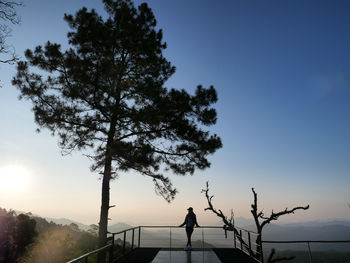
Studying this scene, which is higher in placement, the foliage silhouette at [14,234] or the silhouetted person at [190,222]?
the silhouetted person at [190,222]

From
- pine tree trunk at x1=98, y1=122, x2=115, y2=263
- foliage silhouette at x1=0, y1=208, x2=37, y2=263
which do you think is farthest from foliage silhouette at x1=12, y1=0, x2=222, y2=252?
foliage silhouette at x1=0, y1=208, x2=37, y2=263

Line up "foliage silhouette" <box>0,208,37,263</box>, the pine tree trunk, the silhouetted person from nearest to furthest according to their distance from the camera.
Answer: the pine tree trunk → the silhouetted person → "foliage silhouette" <box>0,208,37,263</box>

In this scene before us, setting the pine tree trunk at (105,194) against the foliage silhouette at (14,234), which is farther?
the foliage silhouette at (14,234)

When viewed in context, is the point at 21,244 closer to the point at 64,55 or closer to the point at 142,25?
the point at 64,55

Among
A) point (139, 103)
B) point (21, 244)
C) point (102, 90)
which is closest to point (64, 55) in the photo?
point (102, 90)

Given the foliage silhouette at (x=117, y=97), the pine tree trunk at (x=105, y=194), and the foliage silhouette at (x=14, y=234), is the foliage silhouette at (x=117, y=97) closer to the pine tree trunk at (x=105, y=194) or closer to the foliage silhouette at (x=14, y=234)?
the pine tree trunk at (x=105, y=194)

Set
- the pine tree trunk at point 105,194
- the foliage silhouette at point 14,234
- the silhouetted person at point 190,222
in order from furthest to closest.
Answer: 1. the foliage silhouette at point 14,234
2. the silhouetted person at point 190,222
3. the pine tree trunk at point 105,194

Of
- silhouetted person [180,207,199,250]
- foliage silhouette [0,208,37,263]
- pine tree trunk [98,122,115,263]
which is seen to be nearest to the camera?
pine tree trunk [98,122,115,263]

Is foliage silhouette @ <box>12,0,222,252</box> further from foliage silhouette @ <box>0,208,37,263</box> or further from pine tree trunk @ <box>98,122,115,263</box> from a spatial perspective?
foliage silhouette @ <box>0,208,37,263</box>

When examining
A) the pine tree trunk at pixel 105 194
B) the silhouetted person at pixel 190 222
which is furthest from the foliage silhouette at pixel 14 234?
the silhouetted person at pixel 190 222

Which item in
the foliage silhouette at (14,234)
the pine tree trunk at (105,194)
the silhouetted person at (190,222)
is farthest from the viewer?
the foliage silhouette at (14,234)

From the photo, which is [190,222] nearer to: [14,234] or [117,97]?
[117,97]

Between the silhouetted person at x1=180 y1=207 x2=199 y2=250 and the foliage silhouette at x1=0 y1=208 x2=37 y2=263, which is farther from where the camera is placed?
the foliage silhouette at x1=0 y1=208 x2=37 y2=263

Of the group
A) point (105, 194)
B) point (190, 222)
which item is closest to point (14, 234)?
point (105, 194)
